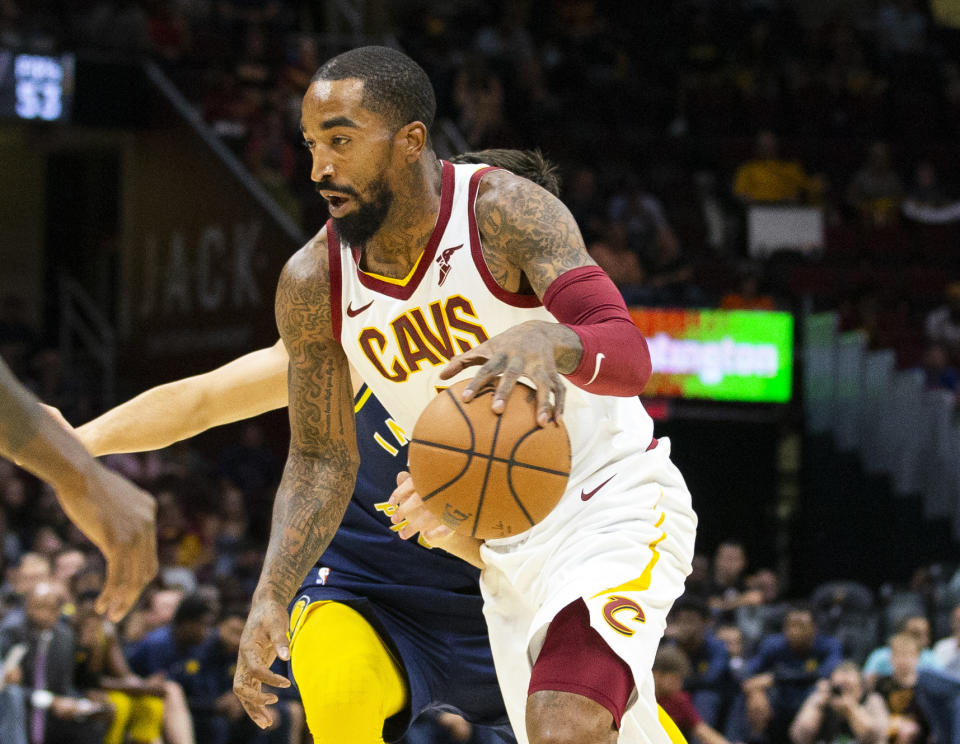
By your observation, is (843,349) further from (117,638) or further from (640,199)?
(117,638)

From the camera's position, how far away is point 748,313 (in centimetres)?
1152

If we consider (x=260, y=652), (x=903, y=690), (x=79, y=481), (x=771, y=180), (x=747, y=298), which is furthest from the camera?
(x=771, y=180)

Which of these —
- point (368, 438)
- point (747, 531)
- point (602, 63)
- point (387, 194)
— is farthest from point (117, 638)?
point (602, 63)

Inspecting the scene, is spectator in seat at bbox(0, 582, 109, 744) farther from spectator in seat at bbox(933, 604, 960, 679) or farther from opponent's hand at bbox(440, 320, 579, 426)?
opponent's hand at bbox(440, 320, 579, 426)

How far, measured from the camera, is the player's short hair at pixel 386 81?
3.81 meters

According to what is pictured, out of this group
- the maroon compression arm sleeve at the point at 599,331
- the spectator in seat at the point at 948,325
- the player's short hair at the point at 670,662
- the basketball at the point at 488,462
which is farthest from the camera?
the spectator in seat at the point at 948,325

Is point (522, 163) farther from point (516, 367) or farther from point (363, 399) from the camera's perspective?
point (516, 367)

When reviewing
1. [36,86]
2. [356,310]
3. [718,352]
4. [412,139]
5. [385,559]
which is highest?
[412,139]

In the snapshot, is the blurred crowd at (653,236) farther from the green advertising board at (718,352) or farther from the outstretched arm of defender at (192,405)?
the outstretched arm of defender at (192,405)

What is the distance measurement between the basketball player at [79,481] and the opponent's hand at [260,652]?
1.08m

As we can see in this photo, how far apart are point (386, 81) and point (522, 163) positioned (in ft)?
2.72

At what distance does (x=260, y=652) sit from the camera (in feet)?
12.6

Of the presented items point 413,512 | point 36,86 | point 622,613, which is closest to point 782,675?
point 622,613

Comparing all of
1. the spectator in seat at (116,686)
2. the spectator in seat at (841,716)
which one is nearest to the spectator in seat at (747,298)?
the spectator in seat at (841,716)
